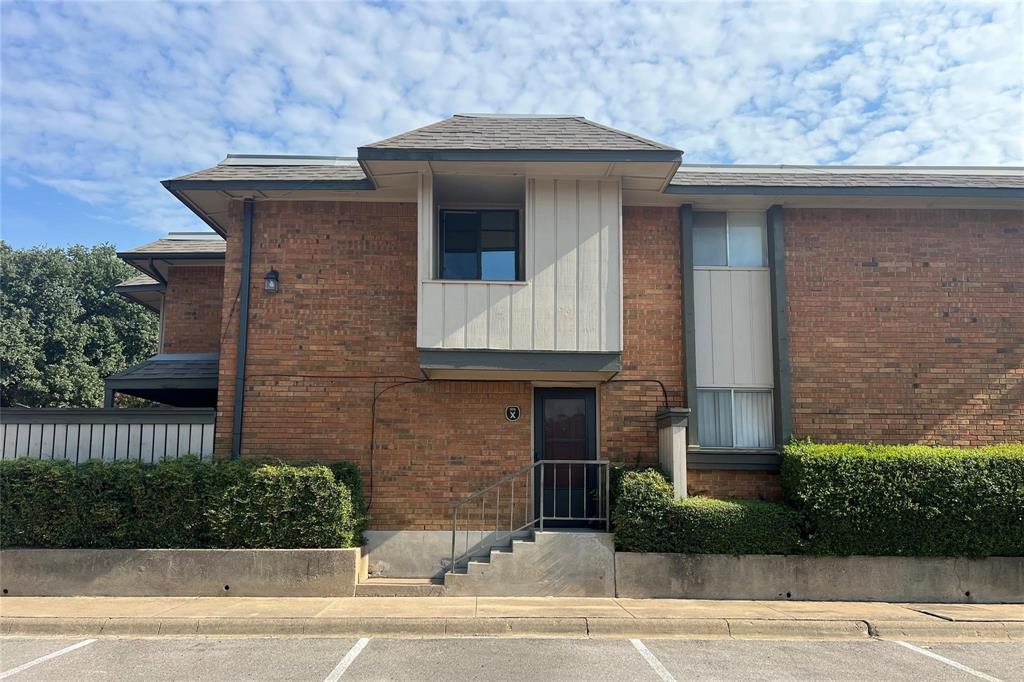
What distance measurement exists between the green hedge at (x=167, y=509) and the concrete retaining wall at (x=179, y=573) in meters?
0.15

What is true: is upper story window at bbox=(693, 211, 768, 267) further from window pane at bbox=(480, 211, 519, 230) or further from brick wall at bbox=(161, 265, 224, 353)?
brick wall at bbox=(161, 265, 224, 353)

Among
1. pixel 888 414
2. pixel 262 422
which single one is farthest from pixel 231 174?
pixel 888 414

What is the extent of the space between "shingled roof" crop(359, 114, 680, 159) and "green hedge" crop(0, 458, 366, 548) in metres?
4.49

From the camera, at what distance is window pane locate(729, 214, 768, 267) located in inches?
428

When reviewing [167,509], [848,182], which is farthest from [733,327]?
[167,509]

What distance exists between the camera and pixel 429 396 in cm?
1036

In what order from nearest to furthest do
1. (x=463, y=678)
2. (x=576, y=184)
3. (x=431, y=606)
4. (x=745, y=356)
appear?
(x=463, y=678), (x=431, y=606), (x=576, y=184), (x=745, y=356)

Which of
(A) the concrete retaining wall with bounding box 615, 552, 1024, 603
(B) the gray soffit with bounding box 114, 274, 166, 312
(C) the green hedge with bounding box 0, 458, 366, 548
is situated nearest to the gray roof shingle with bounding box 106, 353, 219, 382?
(B) the gray soffit with bounding box 114, 274, 166, 312

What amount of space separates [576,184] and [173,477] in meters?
6.59

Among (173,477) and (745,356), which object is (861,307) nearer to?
(745,356)

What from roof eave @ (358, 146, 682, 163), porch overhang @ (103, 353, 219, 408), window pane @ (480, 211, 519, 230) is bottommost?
porch overhang @ (103, 353, 219, 408)

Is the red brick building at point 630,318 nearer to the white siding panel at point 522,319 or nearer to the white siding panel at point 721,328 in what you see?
the white siding panel at point 721,328

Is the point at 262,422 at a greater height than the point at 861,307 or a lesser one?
lesser

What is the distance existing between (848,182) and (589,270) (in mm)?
4212
